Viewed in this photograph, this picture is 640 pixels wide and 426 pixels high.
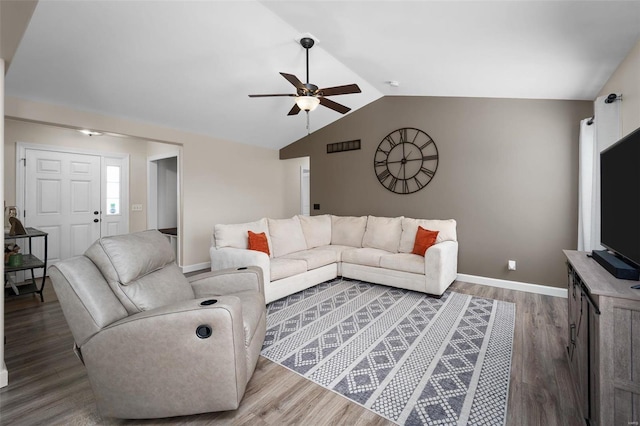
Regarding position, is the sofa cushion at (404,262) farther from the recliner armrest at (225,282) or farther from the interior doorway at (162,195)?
the interior doorway at (162,195)

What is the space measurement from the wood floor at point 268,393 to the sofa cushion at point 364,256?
1.79 m

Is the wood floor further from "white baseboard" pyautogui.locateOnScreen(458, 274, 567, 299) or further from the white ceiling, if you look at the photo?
the white ceiling

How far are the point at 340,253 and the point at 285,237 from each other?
85cm

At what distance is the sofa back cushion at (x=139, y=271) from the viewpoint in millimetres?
1731

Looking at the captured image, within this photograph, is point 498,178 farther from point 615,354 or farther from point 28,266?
point 28,266

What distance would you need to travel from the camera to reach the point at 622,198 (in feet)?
5.56

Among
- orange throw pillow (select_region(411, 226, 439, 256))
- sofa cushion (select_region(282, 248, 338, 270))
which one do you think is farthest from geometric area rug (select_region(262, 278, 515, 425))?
orange throw pillow (select_region(411, 226, 439, 256))

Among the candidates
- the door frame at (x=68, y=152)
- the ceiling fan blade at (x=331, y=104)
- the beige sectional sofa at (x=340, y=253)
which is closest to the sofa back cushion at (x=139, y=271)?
the beige sectional sofa at (x=340, y=253)

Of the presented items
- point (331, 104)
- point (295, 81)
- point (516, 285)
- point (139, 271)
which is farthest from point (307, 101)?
point (516, 285)

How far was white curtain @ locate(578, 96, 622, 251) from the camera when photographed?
2588 mm

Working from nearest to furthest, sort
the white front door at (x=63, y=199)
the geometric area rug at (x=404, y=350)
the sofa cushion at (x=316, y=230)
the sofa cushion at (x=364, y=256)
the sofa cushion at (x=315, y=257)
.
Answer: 1. the geometric area rug at (x=404, y=350)
2. the sofa cushion at (x=315, y=257)
3. the sofa cushion at (x=364, y=256)
4. the white front door at (x=63, y=199)
5. the sofa cushion at (x=316, y=230)

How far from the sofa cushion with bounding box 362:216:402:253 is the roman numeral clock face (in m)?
0.60

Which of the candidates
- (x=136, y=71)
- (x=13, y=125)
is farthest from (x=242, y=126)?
(x=13, y=125)

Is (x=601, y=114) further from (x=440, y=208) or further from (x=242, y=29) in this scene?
(x=242, y=29)
